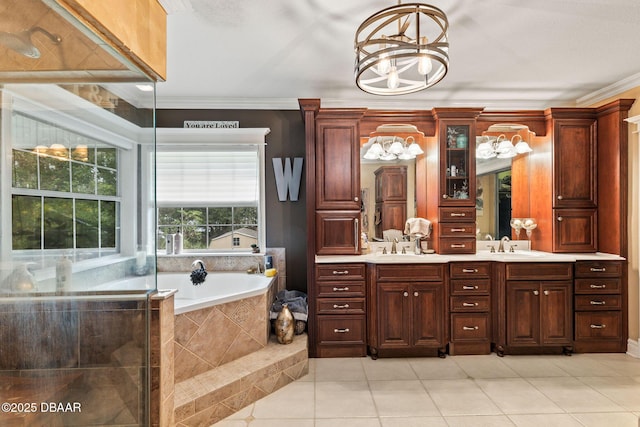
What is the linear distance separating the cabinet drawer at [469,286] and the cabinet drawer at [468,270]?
5cm

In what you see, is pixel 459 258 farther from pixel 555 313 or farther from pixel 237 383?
pixel 237 383

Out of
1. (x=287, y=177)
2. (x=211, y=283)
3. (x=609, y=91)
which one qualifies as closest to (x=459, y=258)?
(x=287, y=177)

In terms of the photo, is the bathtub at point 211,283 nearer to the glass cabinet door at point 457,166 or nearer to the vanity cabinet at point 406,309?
the vanity cabinet at point 406,309

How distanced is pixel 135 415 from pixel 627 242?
4190mm

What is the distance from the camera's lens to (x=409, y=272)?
115 inches

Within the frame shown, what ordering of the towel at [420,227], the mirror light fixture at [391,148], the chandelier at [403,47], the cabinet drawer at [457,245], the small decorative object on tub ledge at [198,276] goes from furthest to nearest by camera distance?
the mirror light fixture at [391,148] → the towel at [420,227] → the cabinet drawer at [457,245] → the small decorative object on tub ledge at [198,276] → the chandelier at [403,47]

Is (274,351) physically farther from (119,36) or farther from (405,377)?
(119,36)

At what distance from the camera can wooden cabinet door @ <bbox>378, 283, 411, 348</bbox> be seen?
9.55 feet

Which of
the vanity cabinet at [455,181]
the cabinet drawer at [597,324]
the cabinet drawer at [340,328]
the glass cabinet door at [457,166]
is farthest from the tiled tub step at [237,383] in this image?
the cabinet drawer at [597,324]

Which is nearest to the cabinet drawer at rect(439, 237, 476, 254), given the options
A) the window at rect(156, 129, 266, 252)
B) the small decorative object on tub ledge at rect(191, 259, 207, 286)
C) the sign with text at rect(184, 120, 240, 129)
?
the window at rect(156, 129, 266, 252)

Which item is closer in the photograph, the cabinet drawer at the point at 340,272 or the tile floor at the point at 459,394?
the tile floor at the point at 459,394

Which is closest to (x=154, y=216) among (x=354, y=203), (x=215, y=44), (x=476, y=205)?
(x=215, y=44)

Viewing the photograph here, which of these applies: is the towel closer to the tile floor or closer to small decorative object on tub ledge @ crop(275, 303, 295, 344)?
the tile floor

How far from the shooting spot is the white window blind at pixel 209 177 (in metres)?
3.53
